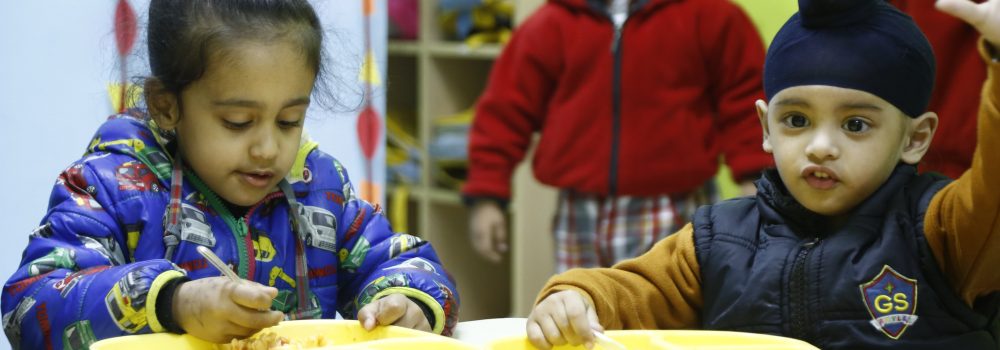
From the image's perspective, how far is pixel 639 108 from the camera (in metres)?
2.19

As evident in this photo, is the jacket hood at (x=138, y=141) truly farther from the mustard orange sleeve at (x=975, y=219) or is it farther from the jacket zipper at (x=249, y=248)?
the mustard orange sleeve at (x=975, y=219)

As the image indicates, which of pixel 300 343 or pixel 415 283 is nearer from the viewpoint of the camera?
pixel 300 343

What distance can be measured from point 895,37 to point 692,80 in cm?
105

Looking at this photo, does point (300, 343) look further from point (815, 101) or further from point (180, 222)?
point (815, 101)

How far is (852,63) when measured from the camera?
114 centimetres

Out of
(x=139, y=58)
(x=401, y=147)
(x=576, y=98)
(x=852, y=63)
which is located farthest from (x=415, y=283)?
(x=401, y=147)

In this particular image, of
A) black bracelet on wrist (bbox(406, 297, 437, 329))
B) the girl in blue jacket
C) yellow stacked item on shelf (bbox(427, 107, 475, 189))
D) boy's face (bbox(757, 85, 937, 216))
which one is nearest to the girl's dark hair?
the girl in blue jacket

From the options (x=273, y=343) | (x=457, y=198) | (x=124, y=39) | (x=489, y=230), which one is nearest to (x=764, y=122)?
(x=273, y=343)

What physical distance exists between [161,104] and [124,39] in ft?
0.45

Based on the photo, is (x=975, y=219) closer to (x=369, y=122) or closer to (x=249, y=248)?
(x=249, y=248)

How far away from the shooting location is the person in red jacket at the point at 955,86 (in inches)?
67.9

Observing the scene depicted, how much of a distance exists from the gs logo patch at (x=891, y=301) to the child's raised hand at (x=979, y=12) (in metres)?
0.31

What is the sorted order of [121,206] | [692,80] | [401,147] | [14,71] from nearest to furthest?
[121,206] < [14,71] < [692,80] < [401,147]

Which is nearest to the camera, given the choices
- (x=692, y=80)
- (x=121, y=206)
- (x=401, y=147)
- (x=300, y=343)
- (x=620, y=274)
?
(x=300, y=343)
